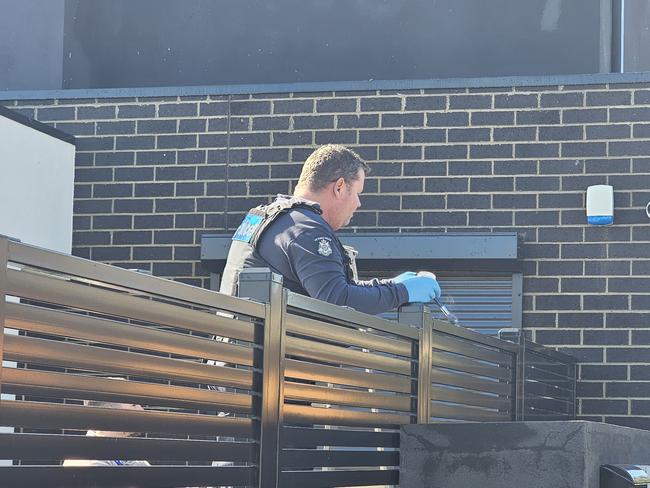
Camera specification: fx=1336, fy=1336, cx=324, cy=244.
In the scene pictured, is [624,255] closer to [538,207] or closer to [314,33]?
[538,207]

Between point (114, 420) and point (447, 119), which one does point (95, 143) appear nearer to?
point (447, 119)

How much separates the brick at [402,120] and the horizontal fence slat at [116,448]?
5684mm

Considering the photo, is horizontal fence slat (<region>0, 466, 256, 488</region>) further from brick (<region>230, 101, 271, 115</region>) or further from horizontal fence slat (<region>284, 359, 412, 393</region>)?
brick (<region>230, 101, 271, 115</region>)

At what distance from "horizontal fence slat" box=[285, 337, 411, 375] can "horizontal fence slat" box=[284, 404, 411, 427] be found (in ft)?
0.54

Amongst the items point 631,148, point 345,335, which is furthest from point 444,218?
point 345,335

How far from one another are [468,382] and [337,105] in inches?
158

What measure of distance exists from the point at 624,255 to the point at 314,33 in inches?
115

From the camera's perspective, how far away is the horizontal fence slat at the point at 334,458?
4136 millimetres

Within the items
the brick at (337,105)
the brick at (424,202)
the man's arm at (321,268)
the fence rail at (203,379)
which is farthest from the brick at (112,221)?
the man's arm at (321,268)

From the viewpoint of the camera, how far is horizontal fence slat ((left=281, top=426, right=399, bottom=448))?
13.6ft

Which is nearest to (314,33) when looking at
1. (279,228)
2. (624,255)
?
(624,255)

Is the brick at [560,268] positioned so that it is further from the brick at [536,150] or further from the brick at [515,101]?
the brick at [515,101]

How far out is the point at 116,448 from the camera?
3242 mm

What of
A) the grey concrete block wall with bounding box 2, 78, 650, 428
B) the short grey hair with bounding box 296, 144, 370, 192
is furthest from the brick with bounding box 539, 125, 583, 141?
the short grey hair with bounding box 296, 144, 370, 192
